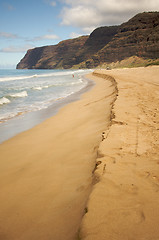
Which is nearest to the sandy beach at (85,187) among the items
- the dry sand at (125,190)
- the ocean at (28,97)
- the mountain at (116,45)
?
the dry sand at (125,190)

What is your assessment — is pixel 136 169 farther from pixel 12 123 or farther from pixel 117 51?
pixel 117 51

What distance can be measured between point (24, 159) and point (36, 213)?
5.47ft

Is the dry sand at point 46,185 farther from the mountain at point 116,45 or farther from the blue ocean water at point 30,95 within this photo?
the mountain at point 116,45

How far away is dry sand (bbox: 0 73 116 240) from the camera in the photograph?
169cm

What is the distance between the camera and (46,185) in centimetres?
240

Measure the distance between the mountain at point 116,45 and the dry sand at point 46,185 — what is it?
77.1 meters

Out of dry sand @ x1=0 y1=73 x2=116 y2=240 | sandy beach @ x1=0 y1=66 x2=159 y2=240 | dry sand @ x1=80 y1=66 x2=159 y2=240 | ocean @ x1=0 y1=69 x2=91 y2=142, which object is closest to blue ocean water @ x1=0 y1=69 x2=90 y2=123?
ocean @ x1=0 y1=69 x2=91 y2=142

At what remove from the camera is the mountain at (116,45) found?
267 feet

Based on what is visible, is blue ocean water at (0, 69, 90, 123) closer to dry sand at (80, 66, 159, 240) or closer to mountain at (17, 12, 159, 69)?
dry sand at (80, 66, 159, 240)

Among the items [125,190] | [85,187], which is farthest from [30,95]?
[125,190]

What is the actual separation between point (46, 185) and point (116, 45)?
11840cm

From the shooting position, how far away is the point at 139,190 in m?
1.83

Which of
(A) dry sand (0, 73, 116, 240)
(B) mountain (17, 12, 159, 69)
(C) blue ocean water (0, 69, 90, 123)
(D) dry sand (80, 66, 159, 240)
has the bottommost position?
(C) blue ocean water (0, 69, 90, 123)

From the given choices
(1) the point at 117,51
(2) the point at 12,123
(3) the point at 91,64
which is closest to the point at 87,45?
(3) the point at 91,64
